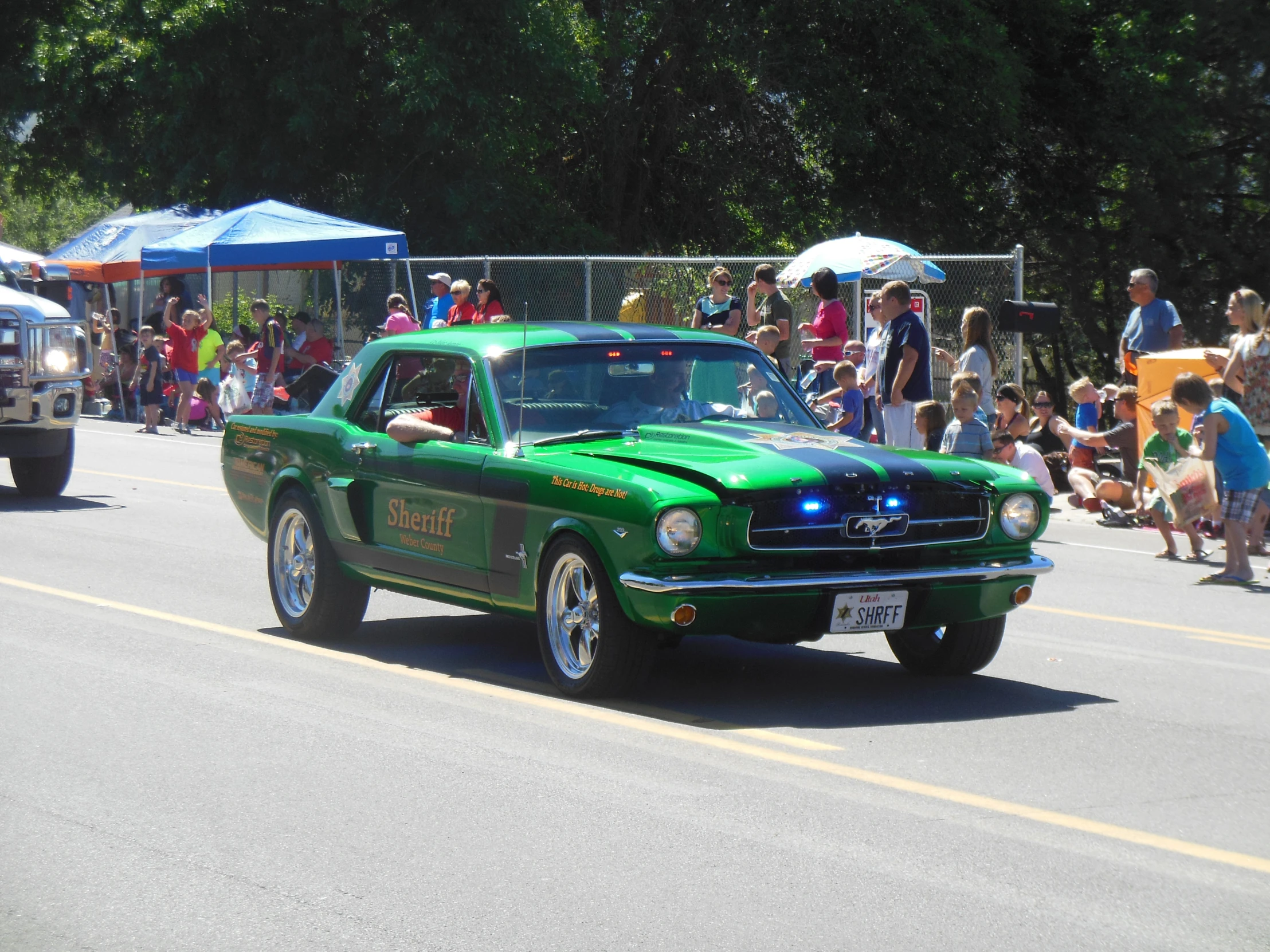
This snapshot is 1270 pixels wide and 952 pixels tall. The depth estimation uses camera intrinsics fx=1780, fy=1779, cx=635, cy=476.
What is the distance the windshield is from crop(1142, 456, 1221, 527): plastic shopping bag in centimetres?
461

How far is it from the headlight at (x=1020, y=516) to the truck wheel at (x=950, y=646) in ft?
1.32

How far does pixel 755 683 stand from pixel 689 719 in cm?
88

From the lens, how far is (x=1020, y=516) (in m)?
7.56

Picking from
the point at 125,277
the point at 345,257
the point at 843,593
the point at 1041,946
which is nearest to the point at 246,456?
the point at 843,593

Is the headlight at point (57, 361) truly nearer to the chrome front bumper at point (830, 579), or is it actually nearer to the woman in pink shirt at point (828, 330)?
the woman in pink shirt at point (828, 330)

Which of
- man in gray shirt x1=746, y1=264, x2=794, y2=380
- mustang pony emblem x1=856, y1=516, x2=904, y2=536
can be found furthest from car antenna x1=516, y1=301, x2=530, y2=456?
man in gray shirt x1=746, y1=264, x2=794, y2=380

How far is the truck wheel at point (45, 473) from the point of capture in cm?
1559

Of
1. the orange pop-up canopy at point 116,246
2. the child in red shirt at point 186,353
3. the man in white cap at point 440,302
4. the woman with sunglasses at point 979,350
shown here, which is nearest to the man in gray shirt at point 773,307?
the woman with sunglasses at point 979,350

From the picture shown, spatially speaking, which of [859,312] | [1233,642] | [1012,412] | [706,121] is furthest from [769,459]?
[706,121]

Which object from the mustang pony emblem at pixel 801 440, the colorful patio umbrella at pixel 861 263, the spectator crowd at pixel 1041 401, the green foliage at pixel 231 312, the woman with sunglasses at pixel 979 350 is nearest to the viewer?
the mustang pony emblem at pixel 801 440

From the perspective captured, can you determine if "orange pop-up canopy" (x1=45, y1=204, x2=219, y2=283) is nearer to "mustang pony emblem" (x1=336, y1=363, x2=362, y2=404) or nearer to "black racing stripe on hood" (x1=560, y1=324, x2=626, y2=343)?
"mustang pony emblem" (x1=336, y1=363, x2=362, y2=404)

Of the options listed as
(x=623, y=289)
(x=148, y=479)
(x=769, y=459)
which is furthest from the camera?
(x=623, y=289)

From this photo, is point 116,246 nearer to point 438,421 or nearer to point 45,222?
point 438,421

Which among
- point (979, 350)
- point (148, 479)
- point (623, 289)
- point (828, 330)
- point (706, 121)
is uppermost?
point (706, 121)
